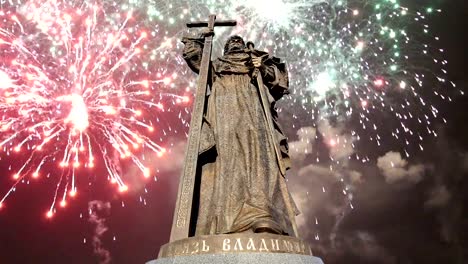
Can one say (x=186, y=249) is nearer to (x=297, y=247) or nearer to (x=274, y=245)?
(x=274, y=245)

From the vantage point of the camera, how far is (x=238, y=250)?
4.58m

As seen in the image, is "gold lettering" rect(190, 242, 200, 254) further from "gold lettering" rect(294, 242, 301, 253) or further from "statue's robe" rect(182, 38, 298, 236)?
"gold lettering" rect(294, 242, 301, 253)

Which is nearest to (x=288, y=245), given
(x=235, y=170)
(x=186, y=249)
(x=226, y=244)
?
(x=226, y=244)

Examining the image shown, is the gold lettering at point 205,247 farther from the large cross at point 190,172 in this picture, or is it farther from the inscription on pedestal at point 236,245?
the large cross at point 190,172

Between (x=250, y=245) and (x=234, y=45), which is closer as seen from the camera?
(x=250, y=245)

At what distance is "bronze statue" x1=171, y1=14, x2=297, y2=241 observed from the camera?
568 cm

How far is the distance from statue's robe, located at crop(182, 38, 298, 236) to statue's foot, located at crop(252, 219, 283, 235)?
0.07 metres

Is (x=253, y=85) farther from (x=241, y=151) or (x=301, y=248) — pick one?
(x=301, y=248)

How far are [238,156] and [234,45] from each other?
316 cm

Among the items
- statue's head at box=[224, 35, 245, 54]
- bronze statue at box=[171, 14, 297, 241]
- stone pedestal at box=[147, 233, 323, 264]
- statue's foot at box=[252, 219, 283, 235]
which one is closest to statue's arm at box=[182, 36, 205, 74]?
bronze statue at box=[171, 14, 297, 241]

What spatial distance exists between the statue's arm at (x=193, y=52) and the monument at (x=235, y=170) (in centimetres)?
2

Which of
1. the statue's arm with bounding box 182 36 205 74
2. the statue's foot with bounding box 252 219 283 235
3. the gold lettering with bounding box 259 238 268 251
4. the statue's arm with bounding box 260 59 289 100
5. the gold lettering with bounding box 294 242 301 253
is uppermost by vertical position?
the statue's arm with bounding box 182 36 205 74

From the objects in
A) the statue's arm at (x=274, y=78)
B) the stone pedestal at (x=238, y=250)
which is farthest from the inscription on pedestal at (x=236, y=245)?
the statue's arm at (x=274, y=78)

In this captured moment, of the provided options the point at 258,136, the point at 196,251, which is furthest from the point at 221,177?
the point at 196,251
